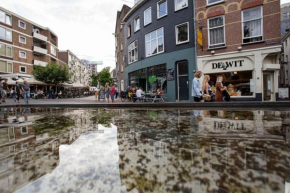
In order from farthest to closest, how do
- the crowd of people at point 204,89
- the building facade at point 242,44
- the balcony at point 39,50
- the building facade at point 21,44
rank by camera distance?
the balcony at point 39,50
the building facade at point 21,44
the building facade at point 242,44
the crowd of people at point 204,89

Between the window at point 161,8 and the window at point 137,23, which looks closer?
the window at point 161,8

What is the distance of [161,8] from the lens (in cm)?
1628

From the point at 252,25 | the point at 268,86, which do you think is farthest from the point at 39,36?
the point at 268,86

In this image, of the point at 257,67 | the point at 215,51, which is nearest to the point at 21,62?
the point at 215,51

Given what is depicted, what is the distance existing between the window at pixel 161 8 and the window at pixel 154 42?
4.44ft

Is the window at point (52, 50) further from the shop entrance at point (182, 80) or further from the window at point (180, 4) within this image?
the shop entrance at point (182, 80)

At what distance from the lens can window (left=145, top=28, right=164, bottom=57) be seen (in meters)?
16.3

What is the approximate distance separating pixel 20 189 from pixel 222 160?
163 cm

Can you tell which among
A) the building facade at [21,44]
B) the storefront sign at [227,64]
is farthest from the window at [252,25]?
the building facade at [21,44]

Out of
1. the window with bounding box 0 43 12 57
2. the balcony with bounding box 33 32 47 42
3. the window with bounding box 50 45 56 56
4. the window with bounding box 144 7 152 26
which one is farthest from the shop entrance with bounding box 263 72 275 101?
the window with bounding box 50 45 56 56

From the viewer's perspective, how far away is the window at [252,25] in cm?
1159

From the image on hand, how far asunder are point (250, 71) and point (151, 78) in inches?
339

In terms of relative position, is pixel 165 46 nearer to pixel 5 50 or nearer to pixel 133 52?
pixel 133 52

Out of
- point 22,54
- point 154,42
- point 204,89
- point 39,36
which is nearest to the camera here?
A: point 204,89
